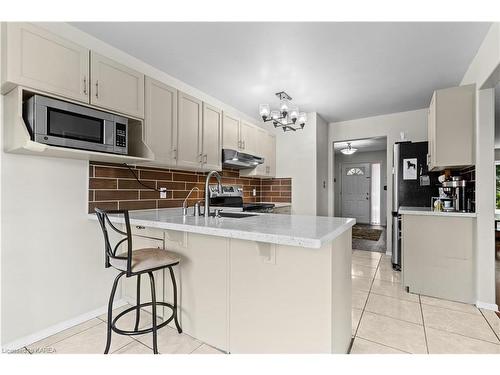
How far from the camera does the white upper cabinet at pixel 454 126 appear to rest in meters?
2.43

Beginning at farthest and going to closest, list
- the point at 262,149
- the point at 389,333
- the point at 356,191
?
the point at 356,191
the point at 262,149
the point at 389,333

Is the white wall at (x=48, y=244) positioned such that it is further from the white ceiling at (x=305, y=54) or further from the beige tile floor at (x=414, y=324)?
the beige tile floor at (x=414, y=324)

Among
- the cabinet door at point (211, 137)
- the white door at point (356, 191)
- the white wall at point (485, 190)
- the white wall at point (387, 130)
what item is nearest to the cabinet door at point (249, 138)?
the cabinet door at point (211, 137)

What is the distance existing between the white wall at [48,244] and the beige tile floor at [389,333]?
0.59 ft

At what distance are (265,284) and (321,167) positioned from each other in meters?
3.21

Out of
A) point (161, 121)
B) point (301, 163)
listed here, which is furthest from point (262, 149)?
point (161, 121)

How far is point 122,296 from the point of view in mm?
2365

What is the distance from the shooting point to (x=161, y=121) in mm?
2404

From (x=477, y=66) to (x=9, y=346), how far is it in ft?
14.3

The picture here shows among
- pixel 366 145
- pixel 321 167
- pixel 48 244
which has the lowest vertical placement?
pixel 48 244

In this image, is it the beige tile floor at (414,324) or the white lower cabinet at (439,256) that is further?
the white lower cabinet at (439,256)

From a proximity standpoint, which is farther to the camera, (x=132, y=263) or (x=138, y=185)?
(x=138, y=185)

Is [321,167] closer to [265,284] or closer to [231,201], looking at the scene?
[231,201]
